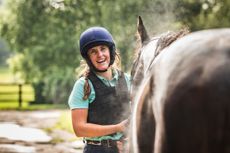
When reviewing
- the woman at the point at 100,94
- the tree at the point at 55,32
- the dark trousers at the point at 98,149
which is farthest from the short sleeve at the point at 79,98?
the tree at the point at 55,32

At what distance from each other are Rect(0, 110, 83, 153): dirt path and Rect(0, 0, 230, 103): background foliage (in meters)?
8.01

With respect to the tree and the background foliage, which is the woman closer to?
the background foliage

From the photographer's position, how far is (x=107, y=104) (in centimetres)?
312

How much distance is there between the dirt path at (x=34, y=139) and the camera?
9.54m

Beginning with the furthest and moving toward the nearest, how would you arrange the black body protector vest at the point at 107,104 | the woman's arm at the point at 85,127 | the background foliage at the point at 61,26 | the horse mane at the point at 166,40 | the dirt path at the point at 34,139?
the background foliage at the point at 61,26 → the dirt path at the point at 34,139 → the black body protector vest at the point at 107,104 → the woman's arm at the point at 85,127 → the horse mane at the point at 166,40

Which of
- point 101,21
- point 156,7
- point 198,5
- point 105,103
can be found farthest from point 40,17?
point 105,103

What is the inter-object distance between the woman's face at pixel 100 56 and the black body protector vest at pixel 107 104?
7cm

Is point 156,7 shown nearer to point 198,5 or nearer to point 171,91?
point 198,5

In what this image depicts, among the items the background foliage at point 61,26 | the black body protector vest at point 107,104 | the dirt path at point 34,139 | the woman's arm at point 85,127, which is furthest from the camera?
the background foliage at point 61,26

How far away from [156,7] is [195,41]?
1968 cm

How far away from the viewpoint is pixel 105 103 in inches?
122

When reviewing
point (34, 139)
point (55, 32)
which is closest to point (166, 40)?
point (34, 139)

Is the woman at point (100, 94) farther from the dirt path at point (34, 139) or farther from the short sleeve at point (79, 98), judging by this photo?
the dirt path at point (34, 139)

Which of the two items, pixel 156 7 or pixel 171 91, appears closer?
pixel 171 91
